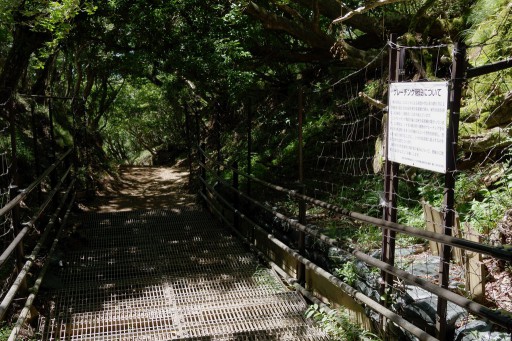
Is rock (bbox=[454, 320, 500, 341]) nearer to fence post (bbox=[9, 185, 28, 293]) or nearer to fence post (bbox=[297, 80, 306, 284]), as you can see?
fence post (bbox=[297, 80, 306, 284])

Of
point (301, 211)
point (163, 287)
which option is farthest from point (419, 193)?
point (163, 287)

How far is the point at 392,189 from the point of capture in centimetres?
323

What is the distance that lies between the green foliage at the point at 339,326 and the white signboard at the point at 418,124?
4.23ft

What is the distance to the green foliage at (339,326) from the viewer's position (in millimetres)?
3323

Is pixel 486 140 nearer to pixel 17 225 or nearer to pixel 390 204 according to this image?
pixel 390 204

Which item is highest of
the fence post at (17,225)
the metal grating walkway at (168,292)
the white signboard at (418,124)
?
the white signboard at (418,124)

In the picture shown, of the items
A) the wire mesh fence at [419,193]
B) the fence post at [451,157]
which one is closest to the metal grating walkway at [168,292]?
the wire mesh fence at [419,193]

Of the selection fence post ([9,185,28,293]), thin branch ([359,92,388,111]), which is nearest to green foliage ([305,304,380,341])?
thin branch ([359,92,388,111])

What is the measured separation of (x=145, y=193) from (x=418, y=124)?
11.4 meters

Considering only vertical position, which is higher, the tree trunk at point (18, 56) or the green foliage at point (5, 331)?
the tree trunk at point (18, 56)

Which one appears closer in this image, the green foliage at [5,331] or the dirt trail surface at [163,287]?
the green foliage at [5,331]

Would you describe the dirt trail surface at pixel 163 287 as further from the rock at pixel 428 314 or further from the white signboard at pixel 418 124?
the white signboard at pixel 418 124

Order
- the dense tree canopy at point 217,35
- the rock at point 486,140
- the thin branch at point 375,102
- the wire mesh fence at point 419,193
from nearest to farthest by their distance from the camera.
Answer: the wire mesh fence at point 419,193 → the thin branch at point 375,102 → the rock at point 486,140 → the dense tree canopy at point 217,35

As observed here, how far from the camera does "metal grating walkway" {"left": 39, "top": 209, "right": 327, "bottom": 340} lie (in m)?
3.92
